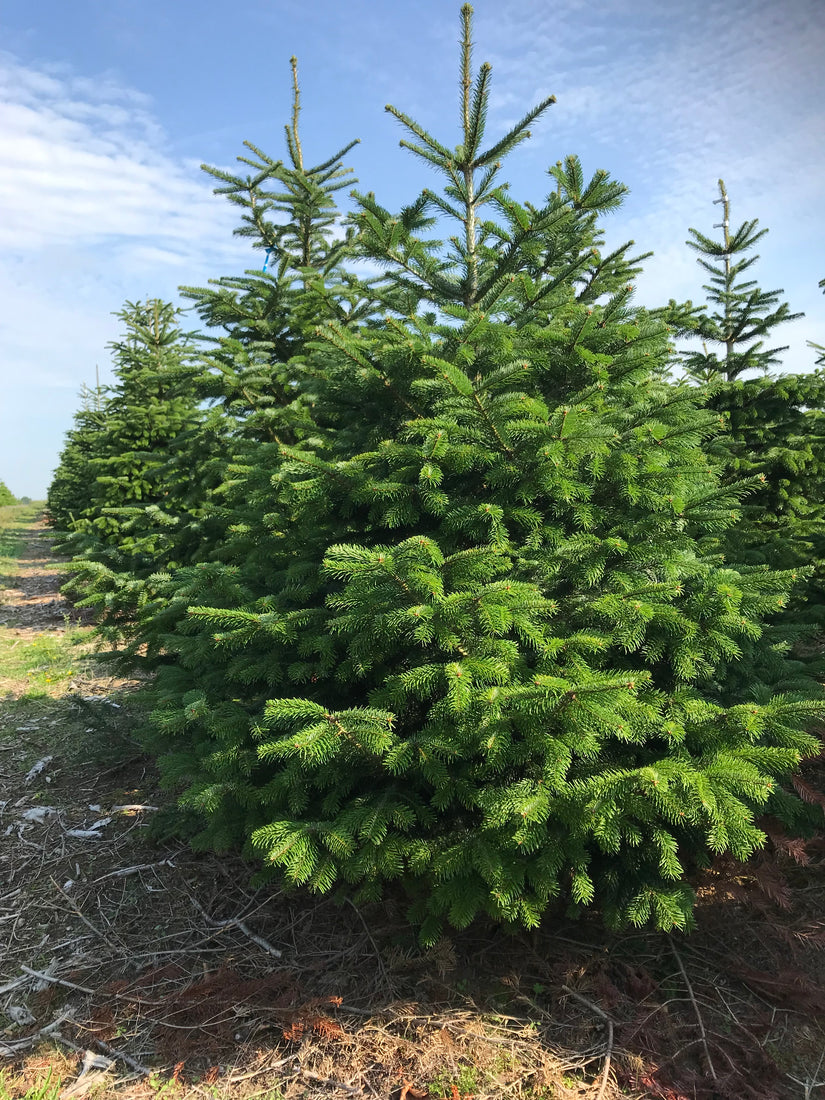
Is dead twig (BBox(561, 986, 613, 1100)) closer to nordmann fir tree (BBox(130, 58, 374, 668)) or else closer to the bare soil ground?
the bare soil ground

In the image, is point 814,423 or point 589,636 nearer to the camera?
point 589,636

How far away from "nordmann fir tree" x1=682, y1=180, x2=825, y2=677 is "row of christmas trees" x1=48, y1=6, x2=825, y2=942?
1.23 metres

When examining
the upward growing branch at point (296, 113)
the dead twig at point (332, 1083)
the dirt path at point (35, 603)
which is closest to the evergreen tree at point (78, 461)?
the dirt path at point (35, 603)

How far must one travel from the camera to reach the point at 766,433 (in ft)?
20.7

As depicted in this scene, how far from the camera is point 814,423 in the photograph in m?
6.14

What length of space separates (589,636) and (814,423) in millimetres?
4897

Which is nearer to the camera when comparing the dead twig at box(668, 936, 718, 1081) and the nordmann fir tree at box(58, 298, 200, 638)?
the dead twig at box(668, 936, 718, 1081)

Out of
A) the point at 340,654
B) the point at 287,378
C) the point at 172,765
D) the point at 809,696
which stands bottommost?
the point at 172,765

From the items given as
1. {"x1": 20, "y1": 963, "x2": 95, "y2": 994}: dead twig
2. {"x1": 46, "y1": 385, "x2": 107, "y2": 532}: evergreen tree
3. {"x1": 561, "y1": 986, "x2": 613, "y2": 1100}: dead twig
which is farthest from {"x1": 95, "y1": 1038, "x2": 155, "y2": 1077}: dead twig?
{"x1": 46, "y1": 385, "x2": 107, "y2": 532}: evergreen tree

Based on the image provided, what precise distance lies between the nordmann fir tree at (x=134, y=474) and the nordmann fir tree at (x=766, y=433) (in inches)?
178

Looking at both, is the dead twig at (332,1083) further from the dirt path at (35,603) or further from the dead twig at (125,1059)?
the dirt path at (35,603)

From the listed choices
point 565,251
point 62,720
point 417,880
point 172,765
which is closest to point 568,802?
point 417,880

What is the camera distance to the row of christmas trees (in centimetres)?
245

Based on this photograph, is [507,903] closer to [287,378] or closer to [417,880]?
[417,880]
